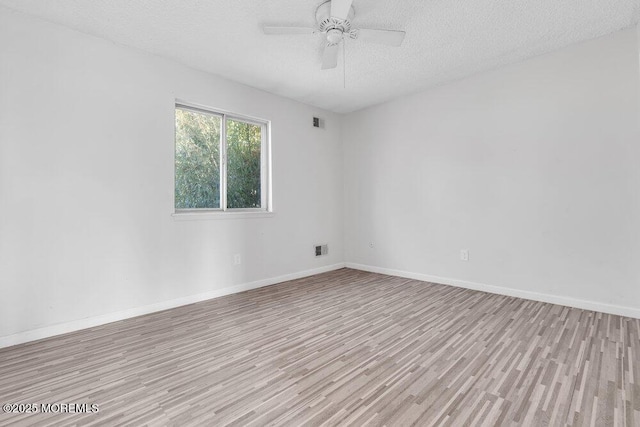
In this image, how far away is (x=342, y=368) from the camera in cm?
187

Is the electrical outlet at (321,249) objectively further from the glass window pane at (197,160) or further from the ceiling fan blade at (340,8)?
the ceiling fan blade at (340,8)

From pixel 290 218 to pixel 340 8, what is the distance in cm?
268

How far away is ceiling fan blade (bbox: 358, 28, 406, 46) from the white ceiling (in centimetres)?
16

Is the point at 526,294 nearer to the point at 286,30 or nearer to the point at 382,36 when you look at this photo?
the point at 382,36

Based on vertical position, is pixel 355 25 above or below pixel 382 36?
above

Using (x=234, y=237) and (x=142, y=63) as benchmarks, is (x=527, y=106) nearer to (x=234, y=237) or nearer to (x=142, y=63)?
(x=234, y=237)

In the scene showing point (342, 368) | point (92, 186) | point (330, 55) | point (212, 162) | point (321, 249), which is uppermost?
point (330, 55)

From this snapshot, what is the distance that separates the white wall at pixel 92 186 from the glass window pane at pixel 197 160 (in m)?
0.18

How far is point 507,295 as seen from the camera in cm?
331

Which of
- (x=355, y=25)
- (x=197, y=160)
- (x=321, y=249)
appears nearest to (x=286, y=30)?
(x=355, y=25)

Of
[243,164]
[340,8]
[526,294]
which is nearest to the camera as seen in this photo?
[340,8]

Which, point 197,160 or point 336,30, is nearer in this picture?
point 336,30

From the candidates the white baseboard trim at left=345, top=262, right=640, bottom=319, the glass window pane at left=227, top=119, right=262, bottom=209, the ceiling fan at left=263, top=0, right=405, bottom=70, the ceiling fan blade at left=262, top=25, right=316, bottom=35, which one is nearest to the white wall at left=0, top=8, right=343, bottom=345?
the glass window pane at left=227, top=119, right=262, bottom=209

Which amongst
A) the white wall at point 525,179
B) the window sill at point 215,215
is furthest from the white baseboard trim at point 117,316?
the white wall at point 525,179
